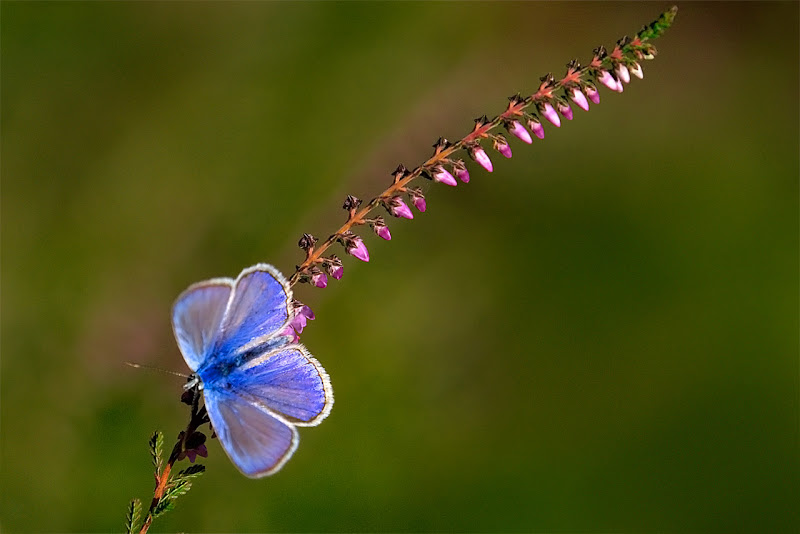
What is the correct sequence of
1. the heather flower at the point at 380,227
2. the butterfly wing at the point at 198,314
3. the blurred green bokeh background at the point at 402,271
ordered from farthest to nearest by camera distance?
the blurred green bokeh background at the point at 402,271 → the heather flower at the point at 380,227 → the butterfly wing at the point at 198,314

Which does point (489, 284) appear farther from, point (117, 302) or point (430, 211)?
point (117, 302)

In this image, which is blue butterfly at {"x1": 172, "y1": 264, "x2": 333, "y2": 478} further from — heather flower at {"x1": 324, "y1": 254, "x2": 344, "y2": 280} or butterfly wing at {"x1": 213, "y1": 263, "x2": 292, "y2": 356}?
heather flower at {"x1": 324, "y1": 254, "x2": 344, "y2": 280}

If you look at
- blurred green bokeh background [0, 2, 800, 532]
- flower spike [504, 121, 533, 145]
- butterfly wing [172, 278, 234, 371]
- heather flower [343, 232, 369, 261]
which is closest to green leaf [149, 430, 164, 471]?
butterfly wing [172, 278, 234, 371]

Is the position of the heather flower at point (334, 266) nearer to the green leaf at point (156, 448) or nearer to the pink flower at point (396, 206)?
the pink flower at point (396, 206)

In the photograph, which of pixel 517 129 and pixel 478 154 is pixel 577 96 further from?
pixel 478 154

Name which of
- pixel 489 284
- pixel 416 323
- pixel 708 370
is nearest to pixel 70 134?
pixel 416 323

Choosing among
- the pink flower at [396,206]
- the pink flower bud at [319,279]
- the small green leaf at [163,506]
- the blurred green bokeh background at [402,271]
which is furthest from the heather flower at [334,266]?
the blurred green bokeh background at [402,271]
